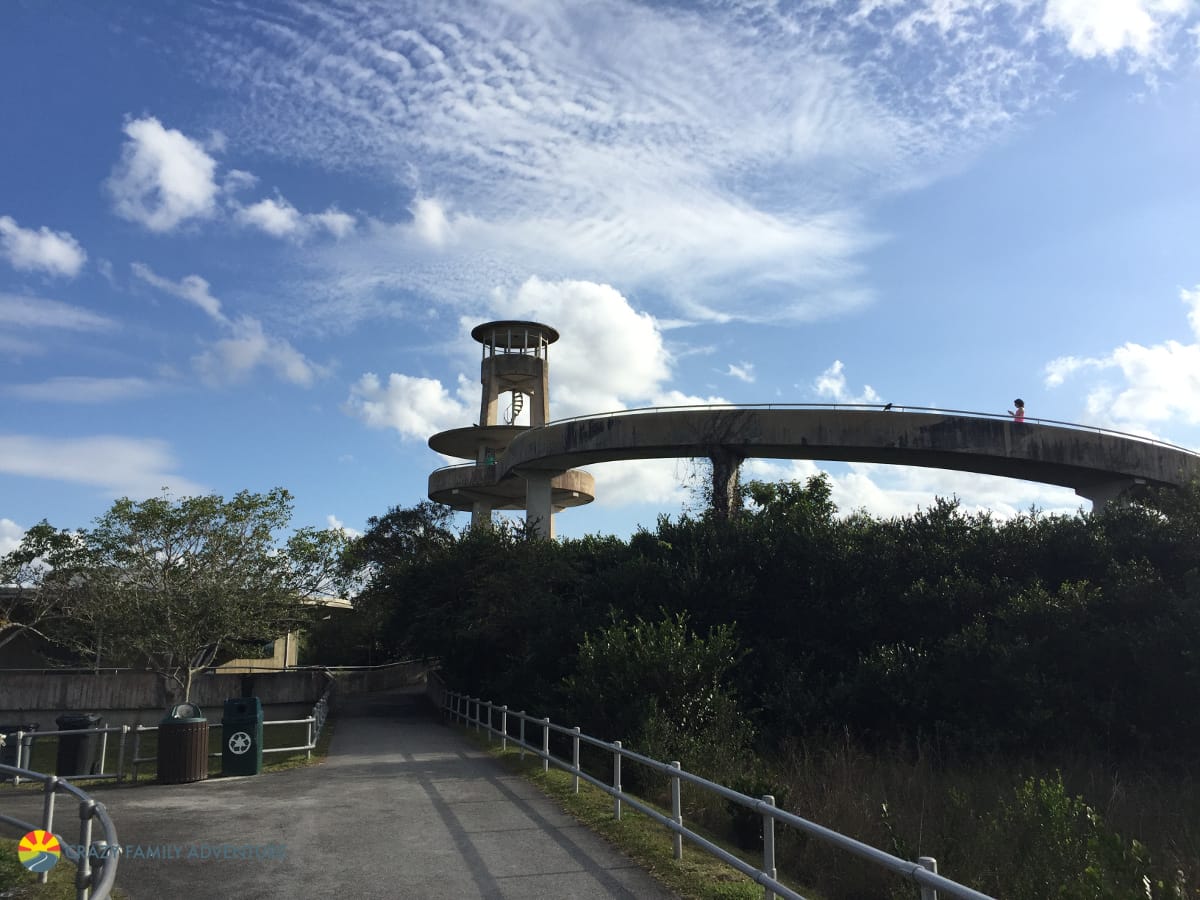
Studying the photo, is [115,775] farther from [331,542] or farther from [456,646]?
[331,542]

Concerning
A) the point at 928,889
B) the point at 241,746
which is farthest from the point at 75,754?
the point at 928,889

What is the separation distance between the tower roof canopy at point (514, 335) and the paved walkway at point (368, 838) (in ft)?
121

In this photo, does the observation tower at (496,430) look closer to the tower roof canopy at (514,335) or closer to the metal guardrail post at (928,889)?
the tower roof canopy at (514,335)

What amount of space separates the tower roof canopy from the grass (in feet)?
127

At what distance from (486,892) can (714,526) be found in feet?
55.5

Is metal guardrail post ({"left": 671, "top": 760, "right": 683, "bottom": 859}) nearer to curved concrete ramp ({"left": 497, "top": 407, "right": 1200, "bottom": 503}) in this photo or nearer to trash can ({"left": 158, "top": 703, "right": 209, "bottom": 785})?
trash can ({"left": 158, "top": 703, "right": 209, "bottom": 785})

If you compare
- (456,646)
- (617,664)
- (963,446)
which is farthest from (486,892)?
(963,446)

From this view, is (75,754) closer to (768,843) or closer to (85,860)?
(85,860)

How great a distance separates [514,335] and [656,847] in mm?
43706

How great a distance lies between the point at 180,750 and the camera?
545 inches

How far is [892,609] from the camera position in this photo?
20.9 meters

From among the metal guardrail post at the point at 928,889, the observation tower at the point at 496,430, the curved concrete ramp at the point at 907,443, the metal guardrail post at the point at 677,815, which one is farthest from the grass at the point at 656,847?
the observation tower at the point at 496,430

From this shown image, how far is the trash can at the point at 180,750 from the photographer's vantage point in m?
13.8

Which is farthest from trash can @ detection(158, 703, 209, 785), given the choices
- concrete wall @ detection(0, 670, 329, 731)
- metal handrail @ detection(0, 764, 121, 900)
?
concrete wall @ detection(0, 670, 329, 731)
